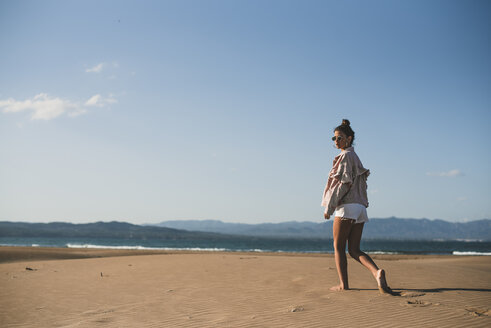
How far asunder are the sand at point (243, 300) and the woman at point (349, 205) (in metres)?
0.50

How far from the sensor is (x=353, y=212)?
4832mm

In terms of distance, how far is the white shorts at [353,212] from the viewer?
484 centimetres

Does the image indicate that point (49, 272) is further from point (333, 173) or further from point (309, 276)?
point (333, 173)

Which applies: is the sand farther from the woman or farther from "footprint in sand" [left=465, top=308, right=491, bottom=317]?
the woman

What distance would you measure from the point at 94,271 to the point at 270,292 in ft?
16.6

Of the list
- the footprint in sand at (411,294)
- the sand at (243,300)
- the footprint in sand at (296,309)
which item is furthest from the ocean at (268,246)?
the footprint in sand at (296,309)

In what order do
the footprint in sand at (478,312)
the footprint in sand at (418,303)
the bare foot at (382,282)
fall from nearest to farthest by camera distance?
1. the footprint in sand at (478,312)
2. the footprint in sand at (418,303)
3. the bare foot at (382,282)

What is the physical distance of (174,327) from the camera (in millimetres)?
3934

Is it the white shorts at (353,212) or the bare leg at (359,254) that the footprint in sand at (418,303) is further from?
the white shorts at (353,212)

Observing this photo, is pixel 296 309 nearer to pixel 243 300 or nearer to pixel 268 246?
pixel 243 300

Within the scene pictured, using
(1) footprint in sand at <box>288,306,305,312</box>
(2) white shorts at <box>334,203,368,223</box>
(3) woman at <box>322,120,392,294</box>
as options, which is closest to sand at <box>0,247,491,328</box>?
(1) footprint in sand at <box>288,306,305,312</box>

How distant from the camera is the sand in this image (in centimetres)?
398

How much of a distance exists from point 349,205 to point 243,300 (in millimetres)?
1997

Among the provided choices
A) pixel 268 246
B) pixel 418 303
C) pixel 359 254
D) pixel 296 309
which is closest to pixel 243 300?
pixel 296 309
